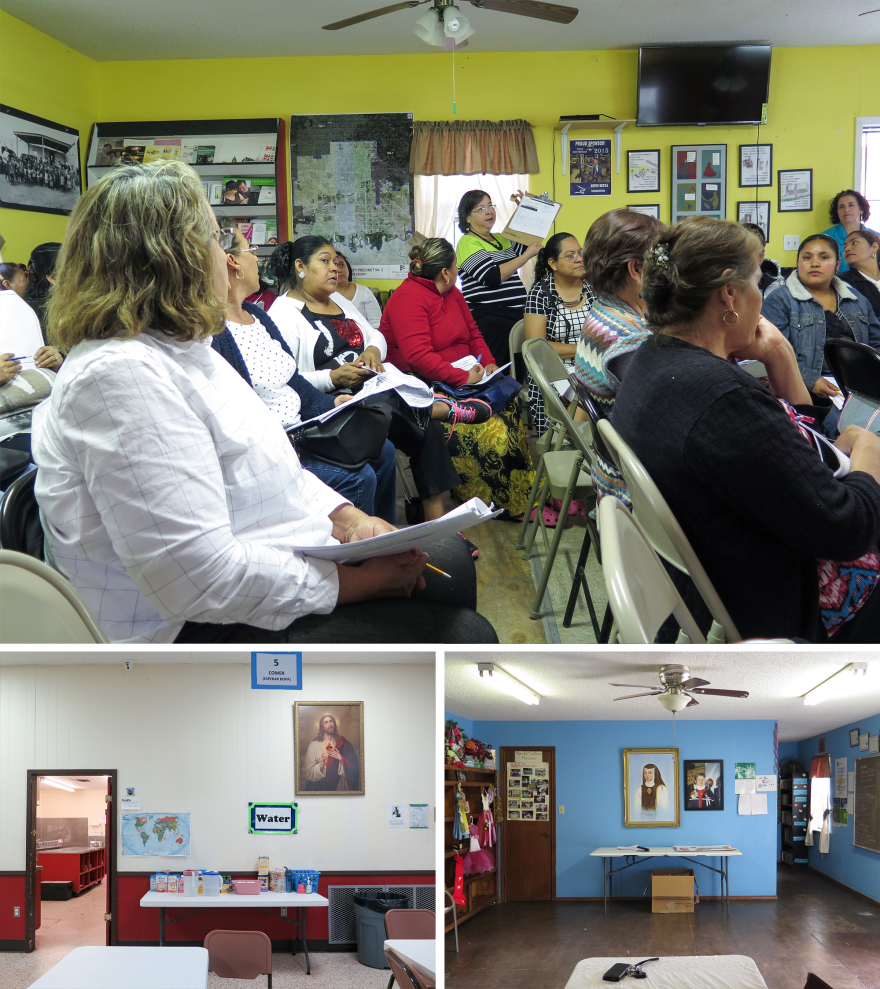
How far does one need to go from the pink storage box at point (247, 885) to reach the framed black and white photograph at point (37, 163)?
192 cm

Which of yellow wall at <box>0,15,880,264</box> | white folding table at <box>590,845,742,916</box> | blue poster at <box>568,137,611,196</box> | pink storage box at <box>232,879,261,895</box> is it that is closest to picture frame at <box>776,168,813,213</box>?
yellow wall at <box>0,15,880,264</box>

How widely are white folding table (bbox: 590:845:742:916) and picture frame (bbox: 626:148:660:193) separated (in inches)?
83.9

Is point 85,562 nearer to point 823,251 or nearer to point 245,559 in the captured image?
point 245,559

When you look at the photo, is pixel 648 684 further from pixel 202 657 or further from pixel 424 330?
pixel 424 330

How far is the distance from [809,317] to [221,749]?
7.14 feet

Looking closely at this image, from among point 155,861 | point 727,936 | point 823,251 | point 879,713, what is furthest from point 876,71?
point 155,861

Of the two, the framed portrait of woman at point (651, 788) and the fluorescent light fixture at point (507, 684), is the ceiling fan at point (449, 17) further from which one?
the framed portrait of woman at point (651, 788)

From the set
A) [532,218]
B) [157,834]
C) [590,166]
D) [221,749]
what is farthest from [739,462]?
[590,166]

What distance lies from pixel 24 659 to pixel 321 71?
7.55 ft

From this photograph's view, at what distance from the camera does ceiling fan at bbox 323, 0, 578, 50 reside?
8.04 ft

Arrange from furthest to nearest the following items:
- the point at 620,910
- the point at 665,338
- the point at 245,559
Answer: the point at 665,338 < the point at 620,910 < the point at 245,559

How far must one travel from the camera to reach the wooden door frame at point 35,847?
1.21 m

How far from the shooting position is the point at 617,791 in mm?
991

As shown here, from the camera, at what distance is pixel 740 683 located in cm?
103
